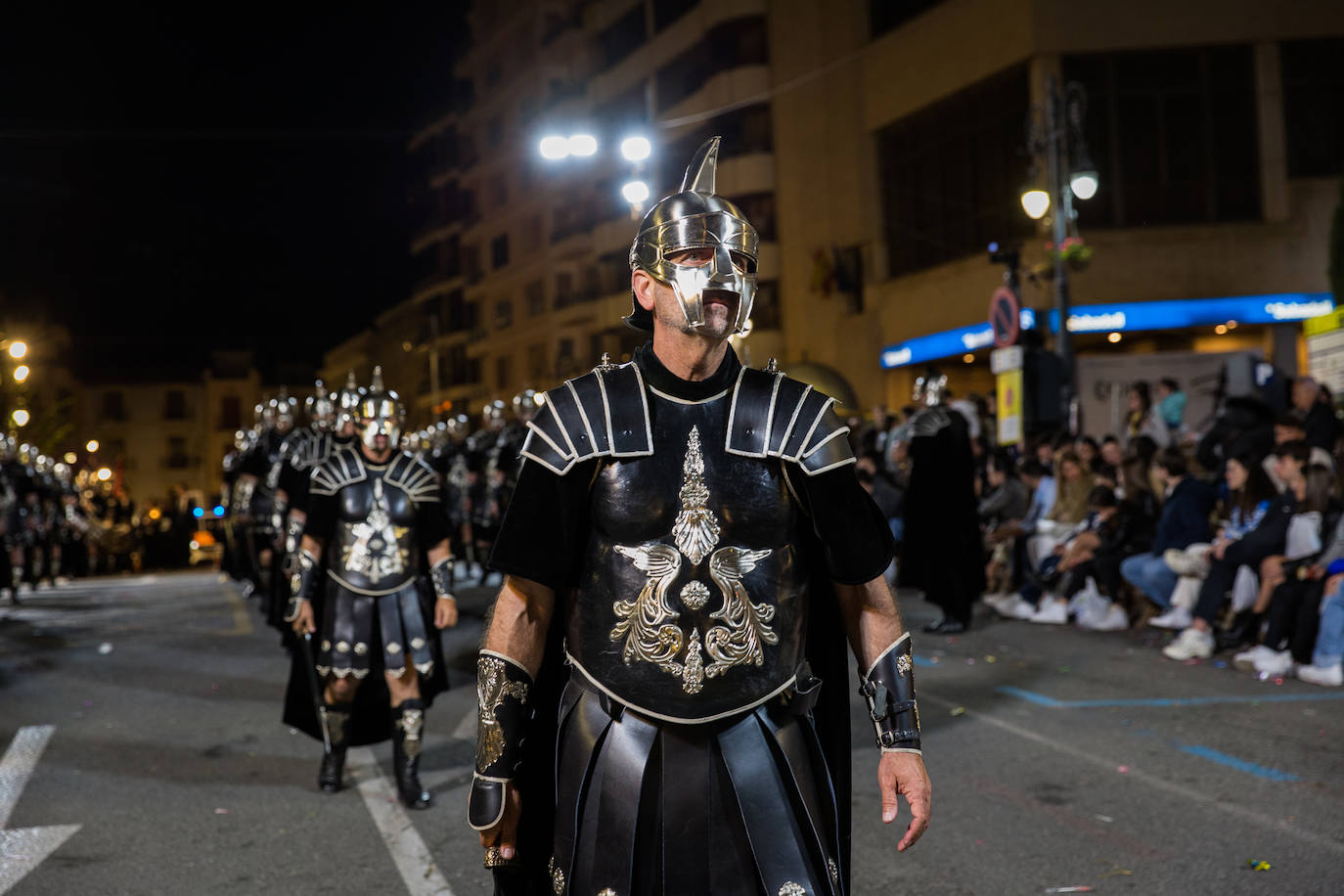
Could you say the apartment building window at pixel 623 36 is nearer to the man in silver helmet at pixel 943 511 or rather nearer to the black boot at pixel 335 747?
the man in silver helmet at pixel 943 511

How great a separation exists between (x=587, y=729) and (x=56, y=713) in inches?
337

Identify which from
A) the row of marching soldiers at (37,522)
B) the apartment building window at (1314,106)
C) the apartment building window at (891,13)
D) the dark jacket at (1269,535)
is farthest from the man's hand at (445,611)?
the apartment building window at (891,13)

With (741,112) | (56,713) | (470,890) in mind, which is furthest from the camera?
(741,112)

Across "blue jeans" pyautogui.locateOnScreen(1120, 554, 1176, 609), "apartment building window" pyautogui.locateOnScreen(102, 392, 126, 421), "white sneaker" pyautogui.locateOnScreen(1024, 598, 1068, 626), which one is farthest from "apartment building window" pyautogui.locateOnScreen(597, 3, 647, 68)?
"apartment building window" pyautogui.locateOnScreen(102, 392, 126, 421)

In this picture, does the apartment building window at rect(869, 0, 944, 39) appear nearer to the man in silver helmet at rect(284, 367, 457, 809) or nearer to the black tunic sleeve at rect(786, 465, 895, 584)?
the man in silver helmet at rect(284, 367, 457, 809)

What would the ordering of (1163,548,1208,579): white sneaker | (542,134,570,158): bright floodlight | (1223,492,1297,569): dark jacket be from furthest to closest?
(542,134,570,158): bright floodlight → (1163,548,1208,579): white sneaker → (1223,492,1297,569): dark jacket

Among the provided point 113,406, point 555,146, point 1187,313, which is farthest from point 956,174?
point 113,406

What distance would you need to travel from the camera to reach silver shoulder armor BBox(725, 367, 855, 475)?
10.4 feet

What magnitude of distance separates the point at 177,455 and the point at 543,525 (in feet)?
311

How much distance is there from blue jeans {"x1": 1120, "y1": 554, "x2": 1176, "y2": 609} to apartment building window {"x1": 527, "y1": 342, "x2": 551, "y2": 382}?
163 ft

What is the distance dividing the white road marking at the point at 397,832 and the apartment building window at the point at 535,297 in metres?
54.9

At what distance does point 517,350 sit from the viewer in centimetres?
6538

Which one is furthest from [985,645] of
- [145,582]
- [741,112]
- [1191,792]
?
[741,112]

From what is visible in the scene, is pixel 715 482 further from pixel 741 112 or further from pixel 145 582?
pixel 741 112
